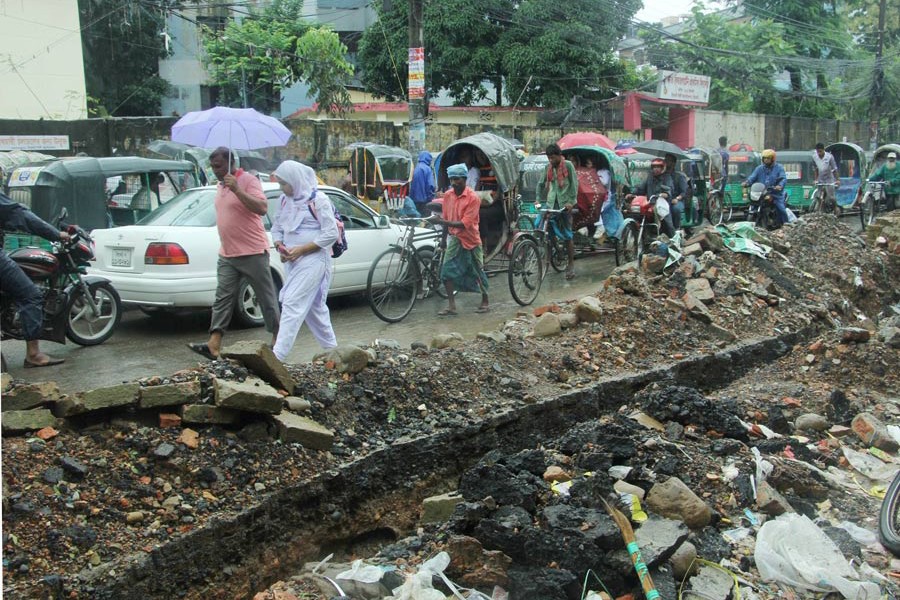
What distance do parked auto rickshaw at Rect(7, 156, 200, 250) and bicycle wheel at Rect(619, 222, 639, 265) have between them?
22.0 feet

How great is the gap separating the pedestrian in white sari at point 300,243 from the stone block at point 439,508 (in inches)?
87.0

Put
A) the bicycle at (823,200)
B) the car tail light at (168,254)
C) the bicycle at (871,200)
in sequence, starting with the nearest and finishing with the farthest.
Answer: the car tail light at (168,254), the bicycle at (823,200), the bicycle at (871,200)

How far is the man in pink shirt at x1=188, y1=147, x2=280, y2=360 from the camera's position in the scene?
6.44m

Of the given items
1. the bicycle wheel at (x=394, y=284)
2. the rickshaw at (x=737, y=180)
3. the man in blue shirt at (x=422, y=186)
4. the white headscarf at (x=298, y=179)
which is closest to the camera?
the white headscarf at (x=298, y=179)

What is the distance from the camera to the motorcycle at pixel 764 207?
15.7 meters

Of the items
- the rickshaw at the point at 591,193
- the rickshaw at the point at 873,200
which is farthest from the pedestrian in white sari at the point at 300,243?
the rickshaw at the point at 873,200

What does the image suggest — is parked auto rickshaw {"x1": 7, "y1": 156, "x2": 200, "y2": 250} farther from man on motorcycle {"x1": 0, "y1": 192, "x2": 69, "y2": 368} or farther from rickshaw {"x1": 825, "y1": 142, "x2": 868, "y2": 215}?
rickshaw {"x1": 825, "y1": 142, "x2": 868, "y2": 215}

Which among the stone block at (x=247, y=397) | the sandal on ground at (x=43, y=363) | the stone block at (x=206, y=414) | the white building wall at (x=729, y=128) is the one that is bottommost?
the sandal on ground at (x=43, y=363)

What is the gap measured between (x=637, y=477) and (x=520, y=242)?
6187 millimetres

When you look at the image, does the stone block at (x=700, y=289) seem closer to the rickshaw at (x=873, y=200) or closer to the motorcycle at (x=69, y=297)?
the motorcycle at (x=69, y=297)

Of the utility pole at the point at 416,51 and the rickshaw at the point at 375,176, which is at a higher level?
the utility pole at the point at 416,51

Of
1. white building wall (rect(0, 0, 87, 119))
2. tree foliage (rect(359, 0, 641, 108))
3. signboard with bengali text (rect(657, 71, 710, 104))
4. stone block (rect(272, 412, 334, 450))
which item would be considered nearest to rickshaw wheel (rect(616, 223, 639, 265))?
stone block (rect(272, 412, 334, 450))

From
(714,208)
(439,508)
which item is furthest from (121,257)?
(714,208)

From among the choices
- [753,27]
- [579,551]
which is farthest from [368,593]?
[753,27]
